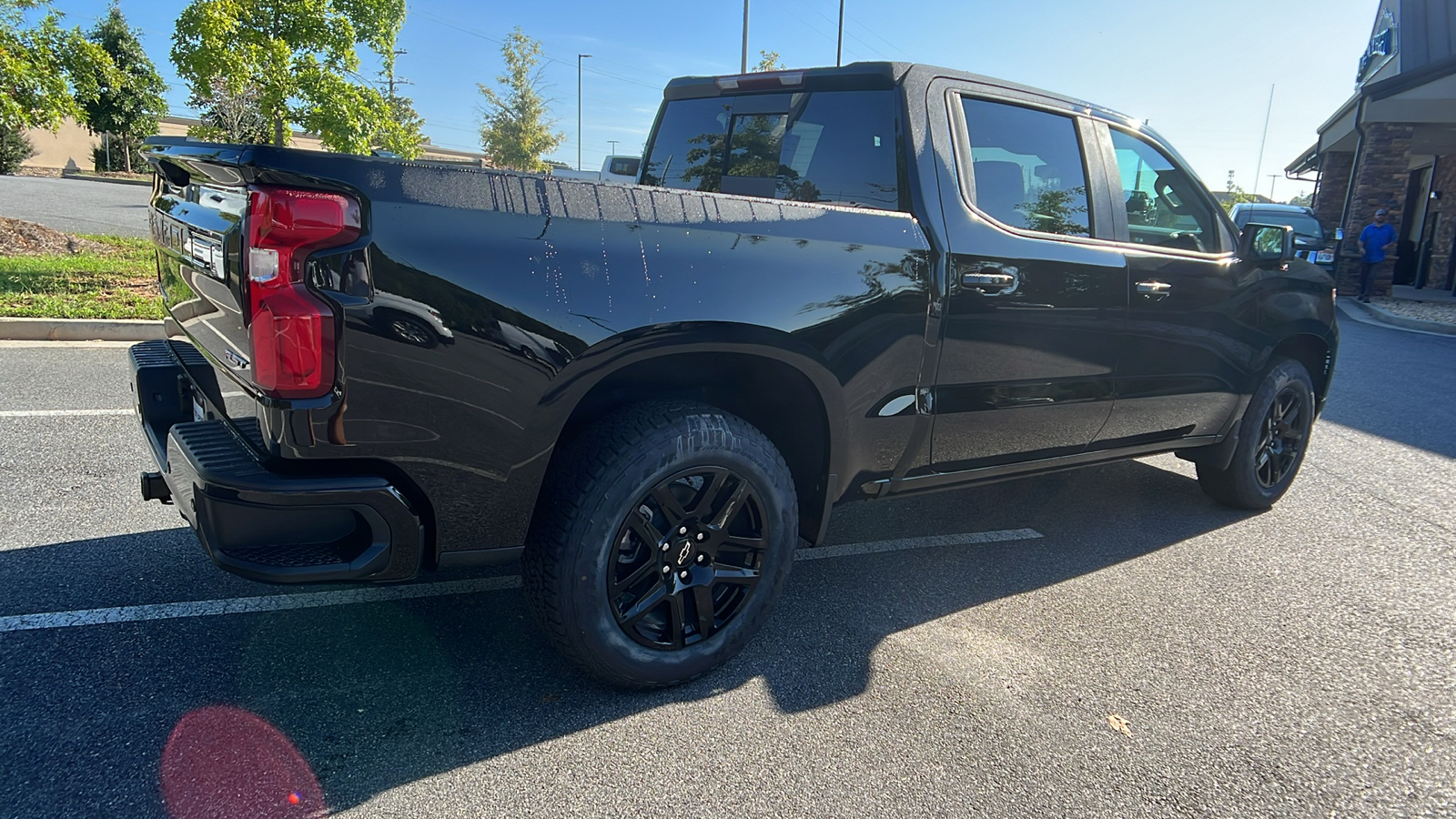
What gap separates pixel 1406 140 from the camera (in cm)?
1738

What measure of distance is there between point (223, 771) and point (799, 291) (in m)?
1.94

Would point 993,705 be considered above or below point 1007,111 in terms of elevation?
below

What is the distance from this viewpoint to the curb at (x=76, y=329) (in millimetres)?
6891

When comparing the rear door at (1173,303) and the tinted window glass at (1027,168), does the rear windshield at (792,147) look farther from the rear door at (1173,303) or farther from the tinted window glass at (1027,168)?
the rear door at (1173,303)

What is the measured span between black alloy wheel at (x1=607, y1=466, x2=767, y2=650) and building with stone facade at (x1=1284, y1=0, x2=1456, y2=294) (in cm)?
1847

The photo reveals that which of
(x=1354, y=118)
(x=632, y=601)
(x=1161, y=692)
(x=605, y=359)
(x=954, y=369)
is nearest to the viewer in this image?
(x=605, y=359)

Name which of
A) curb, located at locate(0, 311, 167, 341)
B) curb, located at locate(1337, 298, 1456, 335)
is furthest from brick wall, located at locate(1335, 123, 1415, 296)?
curb, located at locate(0, 311, 167, 341)

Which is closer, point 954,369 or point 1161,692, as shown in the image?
point 1161,692

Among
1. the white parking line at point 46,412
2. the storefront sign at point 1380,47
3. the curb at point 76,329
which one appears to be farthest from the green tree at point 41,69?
the storefront sign at point 1380,47

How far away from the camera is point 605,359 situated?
232cm

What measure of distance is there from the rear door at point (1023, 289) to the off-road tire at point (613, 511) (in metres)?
0.86

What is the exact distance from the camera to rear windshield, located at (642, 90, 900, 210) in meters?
3.08

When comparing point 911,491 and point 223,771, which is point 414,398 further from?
point 911,491

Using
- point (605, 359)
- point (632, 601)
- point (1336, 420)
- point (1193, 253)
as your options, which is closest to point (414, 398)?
point (605, 359)
